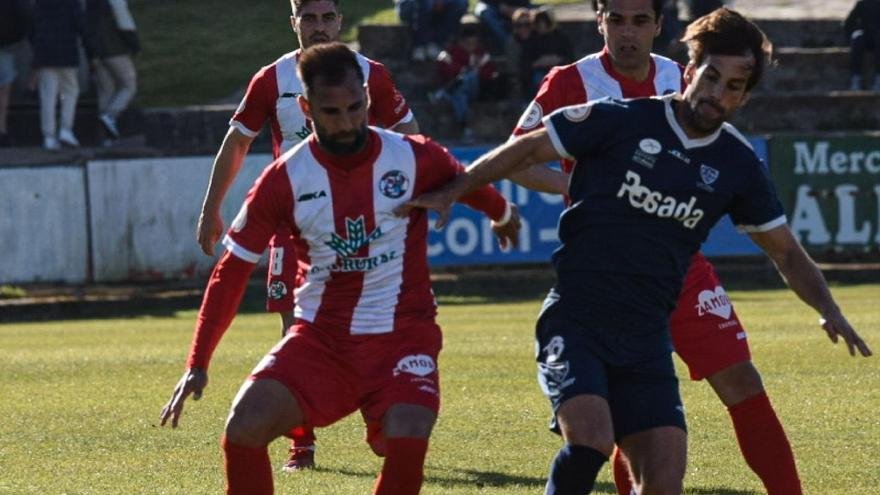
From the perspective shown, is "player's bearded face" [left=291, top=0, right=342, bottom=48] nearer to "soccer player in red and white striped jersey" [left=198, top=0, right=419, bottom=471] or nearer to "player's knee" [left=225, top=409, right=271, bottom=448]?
"soccer player in red and white striped jersey" [left=198, top=0, right=419, bottom=471]

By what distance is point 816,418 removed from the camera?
990 centimetres

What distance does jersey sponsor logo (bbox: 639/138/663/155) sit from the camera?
6176 mm

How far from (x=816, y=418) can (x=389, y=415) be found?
4395 mm

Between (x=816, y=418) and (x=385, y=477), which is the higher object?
(x=385, y=477)

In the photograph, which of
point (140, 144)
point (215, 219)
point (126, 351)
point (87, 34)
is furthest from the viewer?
point (140, 144)

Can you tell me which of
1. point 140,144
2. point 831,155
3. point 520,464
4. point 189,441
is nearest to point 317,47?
point 520,464

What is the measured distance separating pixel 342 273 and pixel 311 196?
0.30 metres

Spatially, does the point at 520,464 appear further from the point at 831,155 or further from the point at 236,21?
the point at 236,21

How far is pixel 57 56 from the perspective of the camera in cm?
2175

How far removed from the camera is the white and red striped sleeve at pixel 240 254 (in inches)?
244

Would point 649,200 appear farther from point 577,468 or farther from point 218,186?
point 218,186

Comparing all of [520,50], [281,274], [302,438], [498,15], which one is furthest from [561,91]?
[498,15]

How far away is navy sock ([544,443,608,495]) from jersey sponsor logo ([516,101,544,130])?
176cm

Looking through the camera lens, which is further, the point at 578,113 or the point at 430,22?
the point at 430,22
